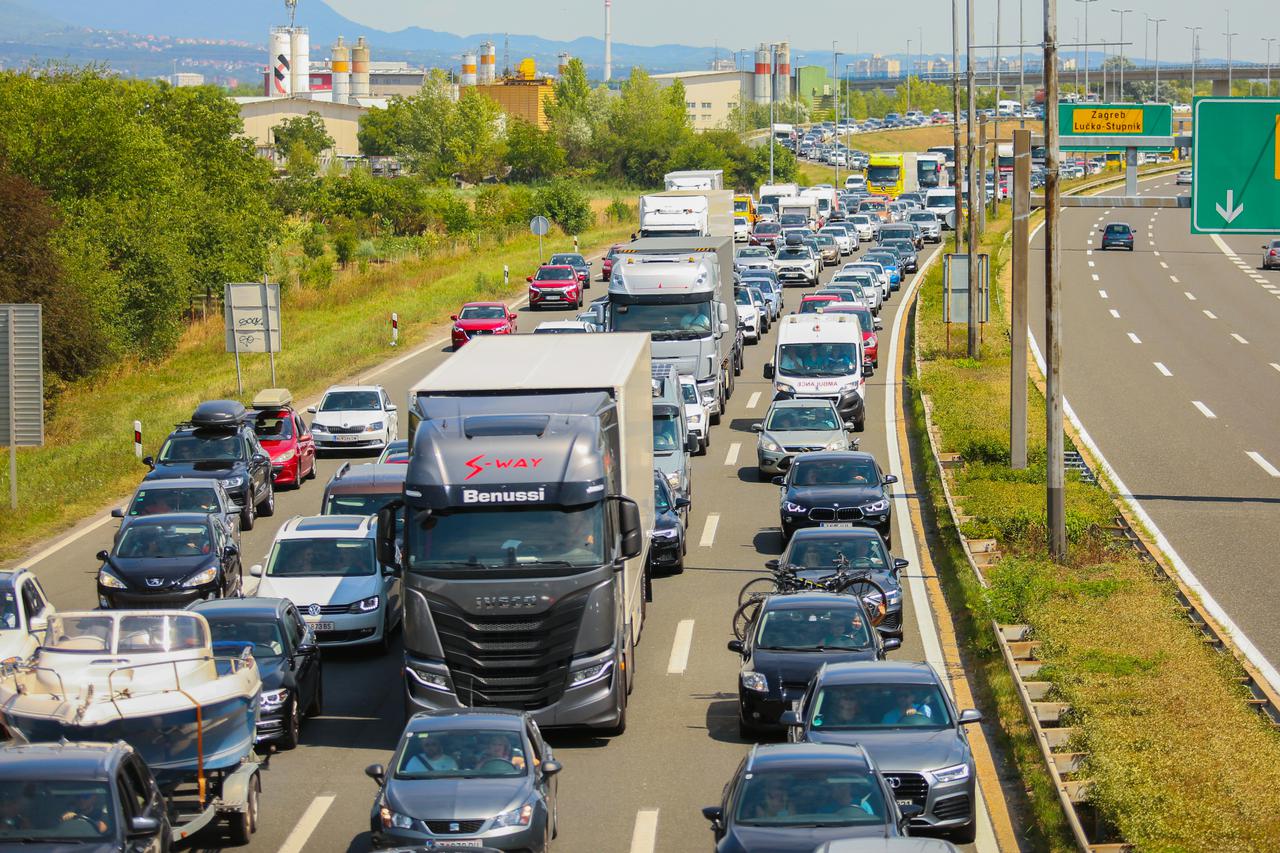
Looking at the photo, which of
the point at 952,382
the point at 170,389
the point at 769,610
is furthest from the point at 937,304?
the point at 769,610

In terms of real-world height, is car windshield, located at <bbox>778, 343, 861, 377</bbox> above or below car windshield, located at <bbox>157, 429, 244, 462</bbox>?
above

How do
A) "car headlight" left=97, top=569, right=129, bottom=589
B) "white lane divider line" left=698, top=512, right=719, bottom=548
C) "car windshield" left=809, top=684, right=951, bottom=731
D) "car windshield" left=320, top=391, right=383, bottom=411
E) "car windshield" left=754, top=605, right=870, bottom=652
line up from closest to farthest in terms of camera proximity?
"car windshield" left=809, top=684, right=951, bottom=731
"car windshield" left=754, top=605, right=870, bottom=652
"car headlight" left=97, top=569, right=129, bottom=589
"white lane divider line" left=698, top=512, right=719, bottom=548
"car windshield" left=320, top=391, right=383, bottom=411

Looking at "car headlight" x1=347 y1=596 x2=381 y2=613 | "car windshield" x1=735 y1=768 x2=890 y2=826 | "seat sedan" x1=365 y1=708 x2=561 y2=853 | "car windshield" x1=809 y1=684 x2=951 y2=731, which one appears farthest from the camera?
"car headlight" x1=347 y1=596 x2=381 y2=613

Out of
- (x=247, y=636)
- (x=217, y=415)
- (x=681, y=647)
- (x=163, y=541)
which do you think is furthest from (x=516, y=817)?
(x=217, y=415)

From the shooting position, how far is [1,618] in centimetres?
1917

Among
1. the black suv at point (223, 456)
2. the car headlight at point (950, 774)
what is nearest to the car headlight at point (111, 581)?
the black suv at point (223, 456)

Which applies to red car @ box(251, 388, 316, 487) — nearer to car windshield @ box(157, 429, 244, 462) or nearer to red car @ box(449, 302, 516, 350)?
car windshield @ box(157, 429, 244, 462)

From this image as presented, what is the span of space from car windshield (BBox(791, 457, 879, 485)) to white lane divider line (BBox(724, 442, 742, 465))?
739cm

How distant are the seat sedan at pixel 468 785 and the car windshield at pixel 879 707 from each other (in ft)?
8.92

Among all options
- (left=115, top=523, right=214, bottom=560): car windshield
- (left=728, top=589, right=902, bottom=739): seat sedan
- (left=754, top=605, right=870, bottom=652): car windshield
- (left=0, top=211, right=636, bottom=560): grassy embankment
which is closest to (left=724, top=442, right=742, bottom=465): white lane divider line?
(left=0, top=211, right=636, bottom=560): grassy embankment

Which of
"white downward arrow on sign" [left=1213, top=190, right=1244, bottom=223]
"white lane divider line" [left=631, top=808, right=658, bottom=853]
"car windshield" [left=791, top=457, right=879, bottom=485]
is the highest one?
"white downward arrow on sign" [left=1213, top=190, right=1244, bottom=223]

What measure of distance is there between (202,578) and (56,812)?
11.9m

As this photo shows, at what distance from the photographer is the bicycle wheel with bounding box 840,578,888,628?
70.4ft

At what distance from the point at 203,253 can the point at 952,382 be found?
35.2 meters
